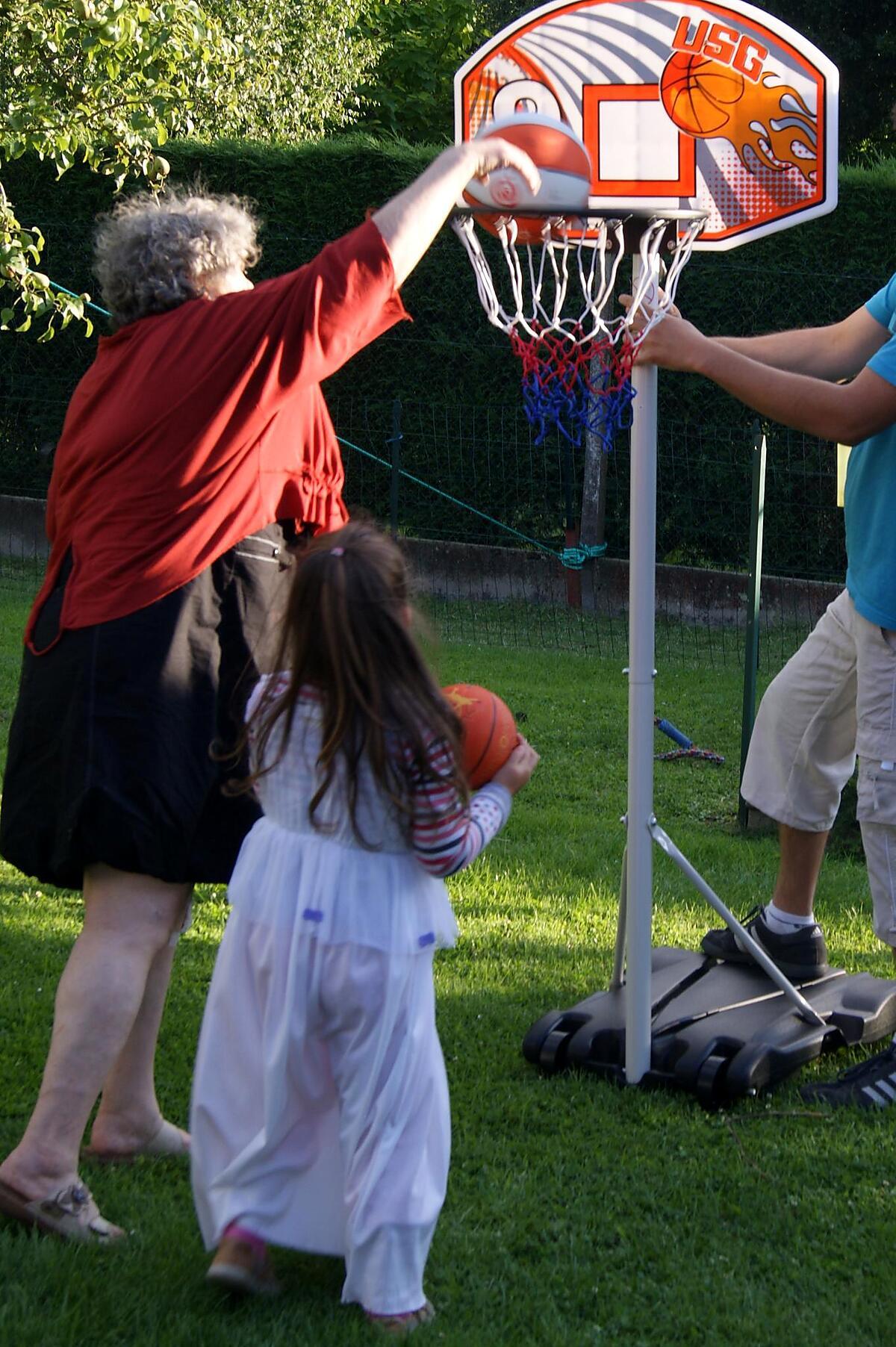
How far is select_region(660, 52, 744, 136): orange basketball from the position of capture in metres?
3.63

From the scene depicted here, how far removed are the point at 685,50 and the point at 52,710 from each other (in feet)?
7.46

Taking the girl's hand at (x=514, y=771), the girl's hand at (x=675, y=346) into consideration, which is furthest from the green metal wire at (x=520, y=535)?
the girl's hand at (x=514, y=771)

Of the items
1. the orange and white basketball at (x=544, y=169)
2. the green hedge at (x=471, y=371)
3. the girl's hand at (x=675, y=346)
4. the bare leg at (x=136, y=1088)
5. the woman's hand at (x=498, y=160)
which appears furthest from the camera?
the green hedge at (x=471, y=371)

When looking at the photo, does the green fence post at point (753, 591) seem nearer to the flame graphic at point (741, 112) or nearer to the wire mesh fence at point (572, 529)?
the flame graphic at point (741, 112)

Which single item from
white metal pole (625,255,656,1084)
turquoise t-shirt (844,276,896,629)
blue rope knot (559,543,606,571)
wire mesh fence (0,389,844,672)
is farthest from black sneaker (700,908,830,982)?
wire mesh fence (0,389,844,672)

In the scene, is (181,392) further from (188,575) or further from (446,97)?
(446,97)

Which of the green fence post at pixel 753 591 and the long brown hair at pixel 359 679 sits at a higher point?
the long brown hair at pixel 359 679

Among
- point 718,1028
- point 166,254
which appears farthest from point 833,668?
point 166,254

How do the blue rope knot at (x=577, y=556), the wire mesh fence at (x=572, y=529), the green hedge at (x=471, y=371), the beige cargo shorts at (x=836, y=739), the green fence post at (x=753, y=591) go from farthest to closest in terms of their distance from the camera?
the green hedge at (x=471, y=371)
the wire mesh fence at (x=572, y=529)
the blue rope knot at (x=577, y=556)
the green fence post at (x=753, y=591)
the beige cargo shorts at (x=836, y=739)

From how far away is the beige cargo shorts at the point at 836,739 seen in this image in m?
3.69

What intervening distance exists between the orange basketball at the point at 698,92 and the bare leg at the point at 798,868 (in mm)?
1916

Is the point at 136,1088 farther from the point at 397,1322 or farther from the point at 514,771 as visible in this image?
the point at 514,771

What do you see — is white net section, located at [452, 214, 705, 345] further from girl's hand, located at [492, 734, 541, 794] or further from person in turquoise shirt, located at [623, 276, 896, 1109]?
girl's hand, located at [492, 734, 541, 794]

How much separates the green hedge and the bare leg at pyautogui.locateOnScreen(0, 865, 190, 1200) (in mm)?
8221
